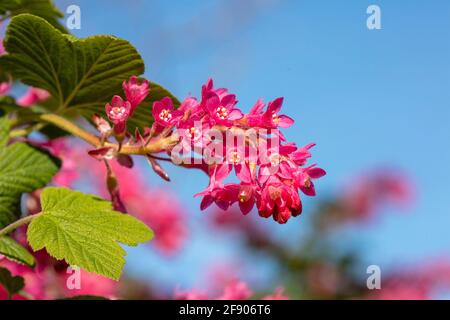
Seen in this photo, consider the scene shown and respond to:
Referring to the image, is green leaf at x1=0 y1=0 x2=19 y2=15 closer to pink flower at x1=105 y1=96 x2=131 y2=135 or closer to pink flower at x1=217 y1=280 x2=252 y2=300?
pink flower at x1=105 y1=96 x2=131 y2=135

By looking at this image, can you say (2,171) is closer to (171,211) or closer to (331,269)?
(171,211)

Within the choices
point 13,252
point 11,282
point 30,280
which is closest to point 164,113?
point 13,252

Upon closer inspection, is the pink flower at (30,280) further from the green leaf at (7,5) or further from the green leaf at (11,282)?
the green leaf at (7,5)

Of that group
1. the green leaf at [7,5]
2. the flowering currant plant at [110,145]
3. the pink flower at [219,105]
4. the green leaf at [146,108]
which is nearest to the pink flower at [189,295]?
the flowering currant plant at [110,145]

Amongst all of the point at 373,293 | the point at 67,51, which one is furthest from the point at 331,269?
the point at 67,51

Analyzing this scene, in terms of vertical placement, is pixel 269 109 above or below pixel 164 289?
below

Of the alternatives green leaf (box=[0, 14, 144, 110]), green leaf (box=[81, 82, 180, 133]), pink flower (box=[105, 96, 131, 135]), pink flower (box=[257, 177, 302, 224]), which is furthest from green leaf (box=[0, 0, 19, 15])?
pink flower (box=[257, 177, 302, 224])
